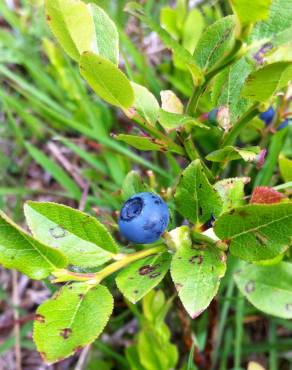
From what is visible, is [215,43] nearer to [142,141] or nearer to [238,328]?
[142,141]

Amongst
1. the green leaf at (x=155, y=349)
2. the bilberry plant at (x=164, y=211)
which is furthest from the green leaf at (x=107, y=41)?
→ the green leaf at (x=155, y=349)

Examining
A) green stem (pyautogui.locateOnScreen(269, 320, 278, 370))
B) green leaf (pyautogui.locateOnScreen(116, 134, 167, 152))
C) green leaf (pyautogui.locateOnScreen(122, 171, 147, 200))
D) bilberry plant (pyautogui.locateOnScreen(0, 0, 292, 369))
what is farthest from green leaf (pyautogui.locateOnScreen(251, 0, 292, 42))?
green stem (pyautogui.locateOnScreen(269, 320, 278, 370))

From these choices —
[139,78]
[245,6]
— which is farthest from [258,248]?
[139,78]

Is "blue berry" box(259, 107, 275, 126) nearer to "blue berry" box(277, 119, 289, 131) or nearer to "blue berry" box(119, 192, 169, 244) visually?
"blue berry" box(277, 119, 289, 131)

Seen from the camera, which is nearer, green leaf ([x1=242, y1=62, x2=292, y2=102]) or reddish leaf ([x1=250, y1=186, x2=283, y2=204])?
green leaf ([x1=242, y1=62, x2=292, y2=102])

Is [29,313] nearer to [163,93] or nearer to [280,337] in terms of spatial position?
[280,337]
